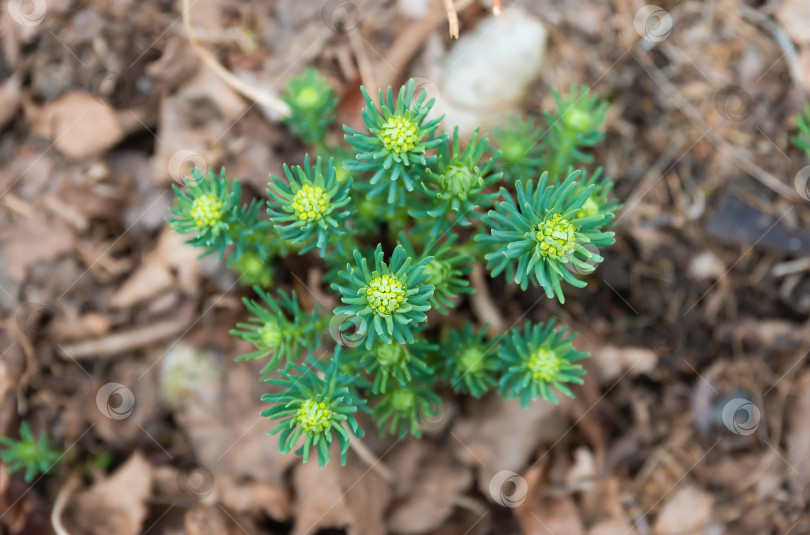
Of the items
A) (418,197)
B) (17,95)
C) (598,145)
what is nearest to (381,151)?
(418,197)

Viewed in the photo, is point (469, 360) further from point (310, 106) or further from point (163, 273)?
point (163, 273)

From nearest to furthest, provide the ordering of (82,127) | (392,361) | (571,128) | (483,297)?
(392,361) → (571,128) → (483,297) → (82,127)

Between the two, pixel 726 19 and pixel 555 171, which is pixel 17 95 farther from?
pixel 726 19

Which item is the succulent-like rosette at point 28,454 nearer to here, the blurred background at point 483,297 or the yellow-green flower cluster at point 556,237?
the blurred background at point 483,297

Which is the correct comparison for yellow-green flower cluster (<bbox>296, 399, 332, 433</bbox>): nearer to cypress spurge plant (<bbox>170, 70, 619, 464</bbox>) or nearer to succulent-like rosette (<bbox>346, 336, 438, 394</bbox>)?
cypress spurge plant (<bbox>170, 70, 619, 464</bbox>)

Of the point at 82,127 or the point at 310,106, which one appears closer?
the point at 310,106

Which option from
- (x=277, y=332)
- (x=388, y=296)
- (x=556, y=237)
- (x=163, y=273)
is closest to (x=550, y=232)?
(x=556, y=237)

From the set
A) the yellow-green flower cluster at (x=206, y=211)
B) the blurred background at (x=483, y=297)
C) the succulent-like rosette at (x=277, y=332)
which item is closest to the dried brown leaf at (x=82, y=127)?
the blurred background at (x=483, y=297)
